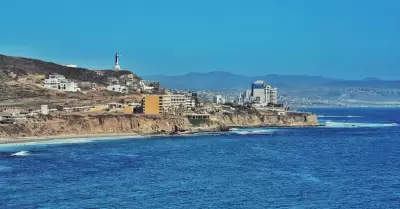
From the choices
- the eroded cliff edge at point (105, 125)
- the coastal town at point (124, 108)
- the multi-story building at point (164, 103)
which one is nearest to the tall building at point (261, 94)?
the coastal town at point (124, 108)

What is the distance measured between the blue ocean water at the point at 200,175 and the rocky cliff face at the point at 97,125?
511 cm

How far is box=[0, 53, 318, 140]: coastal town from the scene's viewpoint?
75312 millimetres

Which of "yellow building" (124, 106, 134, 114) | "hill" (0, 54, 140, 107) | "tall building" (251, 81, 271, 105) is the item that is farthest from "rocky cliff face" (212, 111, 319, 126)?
"tall building" (251, 81, 271, 105)

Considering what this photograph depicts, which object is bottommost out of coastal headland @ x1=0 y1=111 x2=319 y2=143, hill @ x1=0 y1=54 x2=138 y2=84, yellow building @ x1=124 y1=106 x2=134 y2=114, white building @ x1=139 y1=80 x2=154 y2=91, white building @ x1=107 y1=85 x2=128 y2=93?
coastal headland @ x1=0 y1=111 x2=319 y2=143

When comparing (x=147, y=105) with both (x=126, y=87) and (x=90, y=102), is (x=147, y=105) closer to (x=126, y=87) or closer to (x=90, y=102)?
(x=90, y=102)

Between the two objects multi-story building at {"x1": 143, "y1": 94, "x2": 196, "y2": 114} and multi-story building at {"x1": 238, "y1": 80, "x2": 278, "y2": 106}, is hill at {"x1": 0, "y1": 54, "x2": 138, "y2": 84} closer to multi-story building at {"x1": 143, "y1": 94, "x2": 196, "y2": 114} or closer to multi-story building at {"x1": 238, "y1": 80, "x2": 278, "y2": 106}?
multi-story building at {"x1": 143, "y1": 94, "x2": 196, "y2": 114}

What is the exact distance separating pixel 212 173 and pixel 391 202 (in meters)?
12.7

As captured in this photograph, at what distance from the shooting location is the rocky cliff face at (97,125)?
66.8m

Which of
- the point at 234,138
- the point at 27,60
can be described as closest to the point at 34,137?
the point at 234,138

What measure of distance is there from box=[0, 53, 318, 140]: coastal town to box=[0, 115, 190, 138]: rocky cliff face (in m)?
0.18

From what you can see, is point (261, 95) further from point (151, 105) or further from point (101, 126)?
point (101, 126)

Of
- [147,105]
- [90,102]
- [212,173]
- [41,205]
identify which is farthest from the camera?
[90,102]

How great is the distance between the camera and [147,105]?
83250mm

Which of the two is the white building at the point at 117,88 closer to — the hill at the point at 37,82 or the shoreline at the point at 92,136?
the hill at the point at 37,82
